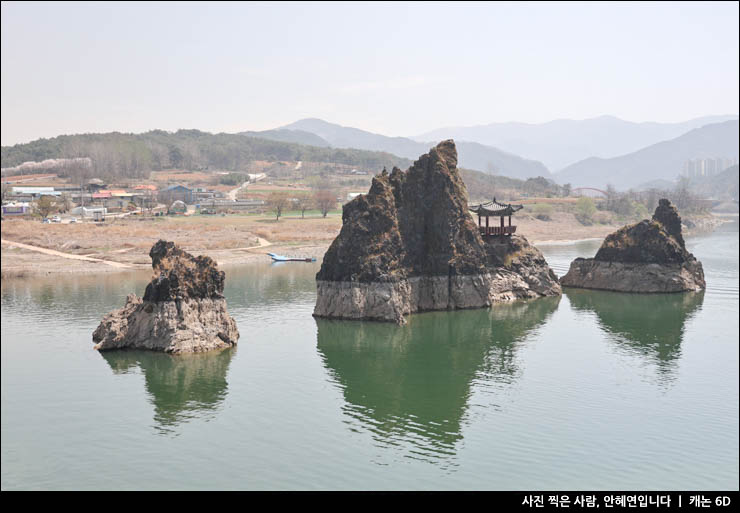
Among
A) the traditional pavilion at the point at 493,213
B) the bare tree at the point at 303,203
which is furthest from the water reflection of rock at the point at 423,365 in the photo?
the bare tree at the point at 303,203

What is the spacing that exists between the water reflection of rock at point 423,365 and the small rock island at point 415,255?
67.5 inches

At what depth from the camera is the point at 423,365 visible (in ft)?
150

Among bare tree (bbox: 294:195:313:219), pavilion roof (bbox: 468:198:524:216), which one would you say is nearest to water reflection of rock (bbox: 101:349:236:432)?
pavilion roof (bbox: 468:198:524:216)

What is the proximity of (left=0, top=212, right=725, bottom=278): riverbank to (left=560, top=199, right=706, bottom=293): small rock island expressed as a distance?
47.7 m

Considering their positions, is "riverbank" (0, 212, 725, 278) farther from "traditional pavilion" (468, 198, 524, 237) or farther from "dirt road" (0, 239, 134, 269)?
"traditional pavilion" (468, 198, 524, 237)

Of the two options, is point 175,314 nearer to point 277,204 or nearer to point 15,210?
point 277,204

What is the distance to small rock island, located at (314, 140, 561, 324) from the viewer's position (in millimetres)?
56438

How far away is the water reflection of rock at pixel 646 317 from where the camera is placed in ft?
165

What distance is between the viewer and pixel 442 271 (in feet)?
203

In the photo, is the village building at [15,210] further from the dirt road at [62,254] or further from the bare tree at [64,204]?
the dirt road at [62,254]

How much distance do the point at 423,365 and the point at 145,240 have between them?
3019 inches

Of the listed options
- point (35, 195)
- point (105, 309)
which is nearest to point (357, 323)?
point (105, 309)

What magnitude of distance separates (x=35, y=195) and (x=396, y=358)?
15996cm

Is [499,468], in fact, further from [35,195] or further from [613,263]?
[35,195]
